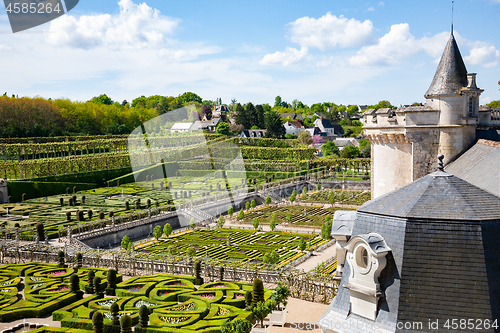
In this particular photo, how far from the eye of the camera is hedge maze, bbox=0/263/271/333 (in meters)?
15.5

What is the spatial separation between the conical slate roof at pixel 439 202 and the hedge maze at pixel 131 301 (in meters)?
8.85

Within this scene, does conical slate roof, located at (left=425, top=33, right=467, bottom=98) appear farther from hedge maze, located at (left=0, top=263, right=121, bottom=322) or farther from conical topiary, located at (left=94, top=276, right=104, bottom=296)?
hedge maze, located at (left=0, top=263, right=121, bottom=322)

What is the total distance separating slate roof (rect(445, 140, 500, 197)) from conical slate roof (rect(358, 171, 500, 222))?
2.17 metres

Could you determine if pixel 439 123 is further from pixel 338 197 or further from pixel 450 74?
pixel 338 197

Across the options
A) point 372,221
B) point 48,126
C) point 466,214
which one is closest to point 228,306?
point 372,221

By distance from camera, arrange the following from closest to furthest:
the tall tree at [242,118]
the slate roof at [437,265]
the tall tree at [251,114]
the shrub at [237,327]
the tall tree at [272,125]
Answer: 1. the slate roof at [437,265]
2. the shrub at [237,327]
3. the tall tree at [272,125]
4. the tall tree at [251,114]
5. the tall tree at [242,118]

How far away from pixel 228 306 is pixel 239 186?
3745 cm

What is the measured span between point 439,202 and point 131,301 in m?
13.6

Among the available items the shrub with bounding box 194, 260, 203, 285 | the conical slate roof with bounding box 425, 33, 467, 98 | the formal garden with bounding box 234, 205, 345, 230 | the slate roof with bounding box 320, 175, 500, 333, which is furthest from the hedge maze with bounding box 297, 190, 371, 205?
the slate roof with bounding box 320, 175, 500, 333

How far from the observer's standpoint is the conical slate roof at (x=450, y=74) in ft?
55.6

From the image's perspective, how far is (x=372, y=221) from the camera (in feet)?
28.8

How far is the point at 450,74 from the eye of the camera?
17.0 m

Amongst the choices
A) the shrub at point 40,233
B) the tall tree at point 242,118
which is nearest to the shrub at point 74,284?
the shrub at point 40,233

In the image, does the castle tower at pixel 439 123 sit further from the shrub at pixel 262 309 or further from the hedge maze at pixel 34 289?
the hedge maze at pixel 34 289
